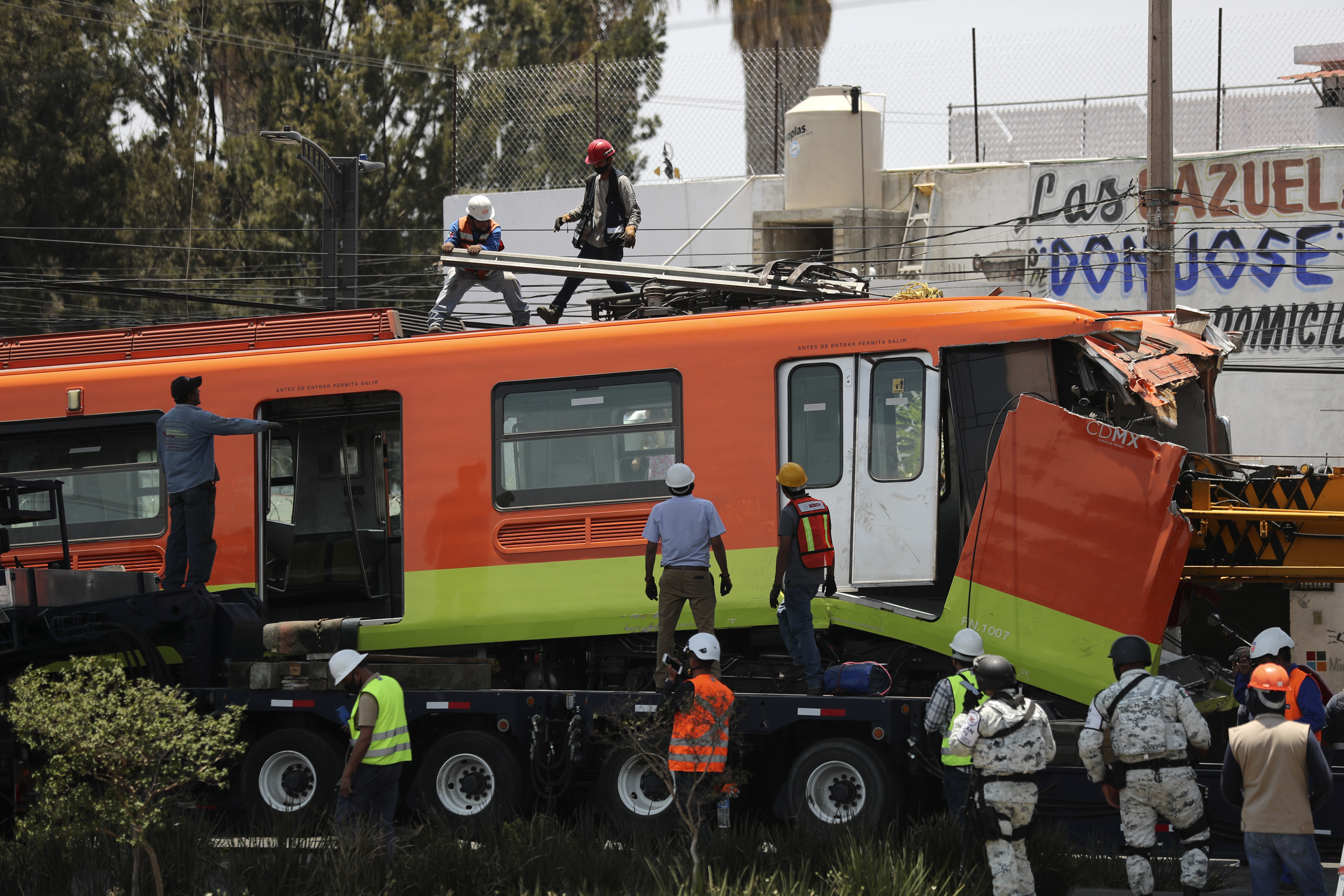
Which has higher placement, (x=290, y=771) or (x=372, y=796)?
(x=372, y=796)

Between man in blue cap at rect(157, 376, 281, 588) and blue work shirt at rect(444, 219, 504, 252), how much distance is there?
3.01 meters

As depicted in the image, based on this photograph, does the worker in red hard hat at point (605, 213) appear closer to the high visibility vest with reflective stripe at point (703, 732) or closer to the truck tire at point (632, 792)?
the truck tire at point (632, 792)

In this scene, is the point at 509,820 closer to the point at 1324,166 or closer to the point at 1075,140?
the point at 1324,166

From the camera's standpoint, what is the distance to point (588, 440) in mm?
10805

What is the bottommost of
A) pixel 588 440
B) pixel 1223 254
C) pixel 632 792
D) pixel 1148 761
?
pixel 632 792

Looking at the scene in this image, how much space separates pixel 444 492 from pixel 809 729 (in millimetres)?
3249

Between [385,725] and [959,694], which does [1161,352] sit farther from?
[385,725]

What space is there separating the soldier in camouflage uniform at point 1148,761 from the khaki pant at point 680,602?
2.77 m

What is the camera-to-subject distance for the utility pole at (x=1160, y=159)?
15891 millimetres

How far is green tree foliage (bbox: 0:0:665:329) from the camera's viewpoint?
1219 inches

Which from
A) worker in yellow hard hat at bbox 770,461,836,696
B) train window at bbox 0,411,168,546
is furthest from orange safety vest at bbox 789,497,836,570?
train window at bbox 0,411,168,546

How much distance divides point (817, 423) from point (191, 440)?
15.1 ft

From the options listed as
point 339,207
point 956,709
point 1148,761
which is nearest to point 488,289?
point 956,709

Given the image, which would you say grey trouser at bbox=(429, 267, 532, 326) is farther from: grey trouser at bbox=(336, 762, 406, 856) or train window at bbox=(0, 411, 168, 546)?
grey trouser at bbox=(336, 762, 406, 856)
